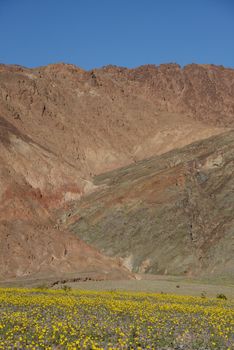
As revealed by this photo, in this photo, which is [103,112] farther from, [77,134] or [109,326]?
[109,326]

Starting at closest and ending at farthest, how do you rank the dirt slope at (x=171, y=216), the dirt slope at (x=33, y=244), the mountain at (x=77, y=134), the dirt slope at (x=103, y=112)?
1. the dirt slope at (x=33, y=244)
2. the mountain at (x=77, y=134)
3. the dirt slope at (x=171, y=216)
4. the dirt slope at (x=103, y=112)

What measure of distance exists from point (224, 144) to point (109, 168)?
2706 centimetres

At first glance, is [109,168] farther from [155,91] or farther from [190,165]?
[155,91]

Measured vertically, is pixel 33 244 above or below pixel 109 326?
above

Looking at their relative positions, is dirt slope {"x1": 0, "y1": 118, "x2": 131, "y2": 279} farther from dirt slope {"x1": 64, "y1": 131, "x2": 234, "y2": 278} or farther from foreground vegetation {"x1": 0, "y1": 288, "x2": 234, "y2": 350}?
foreground vegetation {"x1": 0, "y1": 288, "x2": 234, "y2": 350}

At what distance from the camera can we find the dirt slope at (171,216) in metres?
59.3

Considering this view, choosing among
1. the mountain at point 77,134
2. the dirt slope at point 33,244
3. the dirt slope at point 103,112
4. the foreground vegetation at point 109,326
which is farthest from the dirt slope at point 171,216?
the foreground vegetation at point 109,326

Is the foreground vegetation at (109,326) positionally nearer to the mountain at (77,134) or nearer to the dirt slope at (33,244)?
the dirt slope at (33,244)

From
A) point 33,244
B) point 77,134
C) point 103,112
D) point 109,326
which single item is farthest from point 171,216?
point 109,326

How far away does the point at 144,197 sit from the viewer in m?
71.0

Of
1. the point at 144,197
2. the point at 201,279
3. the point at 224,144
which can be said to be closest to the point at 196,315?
the point at 201,279

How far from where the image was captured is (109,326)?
46.8ft

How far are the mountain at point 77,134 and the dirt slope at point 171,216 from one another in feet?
2.53

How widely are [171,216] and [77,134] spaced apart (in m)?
42.5
